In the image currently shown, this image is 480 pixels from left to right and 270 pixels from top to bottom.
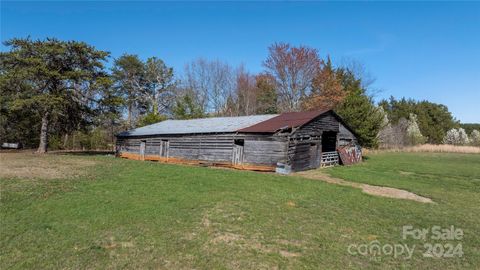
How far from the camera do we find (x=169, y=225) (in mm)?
7605

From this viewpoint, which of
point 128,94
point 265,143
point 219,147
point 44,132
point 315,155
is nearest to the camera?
point 265,143

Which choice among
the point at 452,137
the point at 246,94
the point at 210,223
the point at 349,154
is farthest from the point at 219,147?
the point at 452,137

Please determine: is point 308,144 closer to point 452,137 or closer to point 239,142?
point 239,142

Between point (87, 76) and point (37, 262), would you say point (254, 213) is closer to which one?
point (37, 262)

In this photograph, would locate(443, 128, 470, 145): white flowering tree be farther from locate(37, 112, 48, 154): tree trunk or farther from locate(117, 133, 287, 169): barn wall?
locate(37, 112, 48, 154): tree trunk

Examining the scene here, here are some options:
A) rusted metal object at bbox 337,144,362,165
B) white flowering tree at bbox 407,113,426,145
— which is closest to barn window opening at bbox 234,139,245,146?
rusted metal object at bbox 337,144,362,165

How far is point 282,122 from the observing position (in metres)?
22.2

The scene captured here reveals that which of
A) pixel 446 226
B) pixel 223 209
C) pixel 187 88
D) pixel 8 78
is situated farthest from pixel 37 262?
pixel 187 88

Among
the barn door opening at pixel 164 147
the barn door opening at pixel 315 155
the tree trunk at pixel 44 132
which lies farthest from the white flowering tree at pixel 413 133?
the tree trunk at pixel 44 132

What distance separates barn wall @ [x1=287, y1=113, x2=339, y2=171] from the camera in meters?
20.4

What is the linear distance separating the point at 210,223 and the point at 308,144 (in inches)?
604

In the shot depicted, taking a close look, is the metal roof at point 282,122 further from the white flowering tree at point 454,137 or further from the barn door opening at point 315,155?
the white flowering tree at point 454,137

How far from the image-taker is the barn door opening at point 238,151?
73.6ft

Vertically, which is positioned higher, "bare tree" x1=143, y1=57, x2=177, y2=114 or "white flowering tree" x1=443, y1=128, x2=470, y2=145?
"bare tree" x1=143, y1=57, x2=177, y2=114
